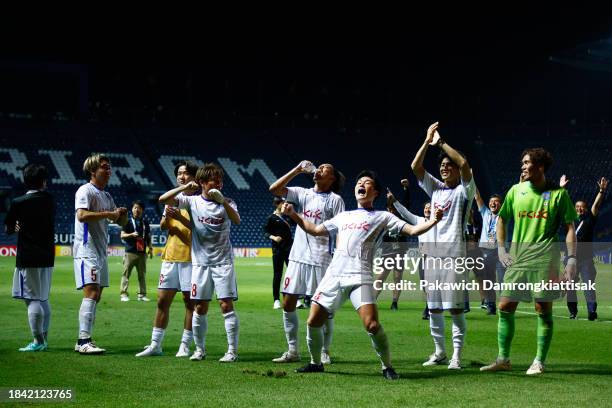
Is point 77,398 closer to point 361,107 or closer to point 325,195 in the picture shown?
point 325,195

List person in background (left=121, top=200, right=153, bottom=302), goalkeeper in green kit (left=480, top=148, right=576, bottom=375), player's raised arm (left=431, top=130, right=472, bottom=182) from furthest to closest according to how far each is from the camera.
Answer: person in background (left=121, top=200, right=153, bottom=302) → player's raised arm (left=431, top=130, right=472, bottom=182) → goalkeeper in green kit (left=480, top=148, right=576, bottom=375)

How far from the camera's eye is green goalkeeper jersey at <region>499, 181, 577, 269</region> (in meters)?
9.04

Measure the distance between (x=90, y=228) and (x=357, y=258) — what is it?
378cm

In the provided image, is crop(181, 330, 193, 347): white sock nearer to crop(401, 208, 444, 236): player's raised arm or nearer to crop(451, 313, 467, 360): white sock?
crop(451, 313, 467, 360): white sock

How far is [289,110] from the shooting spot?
200ft

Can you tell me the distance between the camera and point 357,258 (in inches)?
342

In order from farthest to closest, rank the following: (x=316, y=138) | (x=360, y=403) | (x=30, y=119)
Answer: (x=316, y=138), (x=30, y=119), (x=360, y=403)

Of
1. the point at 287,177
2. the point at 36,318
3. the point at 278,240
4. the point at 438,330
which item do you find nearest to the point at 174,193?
the point at 287,177

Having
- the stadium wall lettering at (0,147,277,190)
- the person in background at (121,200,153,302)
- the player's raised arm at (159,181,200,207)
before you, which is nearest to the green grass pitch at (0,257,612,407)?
the player's raised arm at (159,181,200,207)

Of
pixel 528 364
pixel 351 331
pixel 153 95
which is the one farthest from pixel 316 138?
pixel 528 364

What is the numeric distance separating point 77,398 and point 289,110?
5412 cm

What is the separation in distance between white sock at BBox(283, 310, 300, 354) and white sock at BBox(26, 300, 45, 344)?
322 centimetres

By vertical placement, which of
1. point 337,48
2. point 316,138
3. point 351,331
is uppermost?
point 337,48

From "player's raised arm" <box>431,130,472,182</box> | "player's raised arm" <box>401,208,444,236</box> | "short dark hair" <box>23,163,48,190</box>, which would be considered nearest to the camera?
"player's raised arm" <box>401,208,444,236</box>
